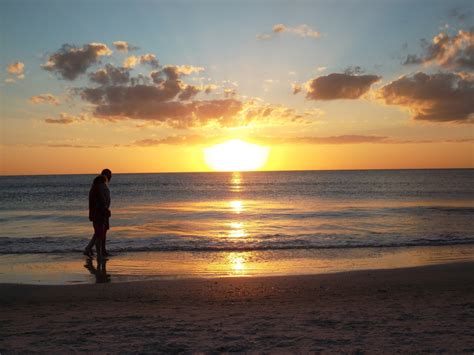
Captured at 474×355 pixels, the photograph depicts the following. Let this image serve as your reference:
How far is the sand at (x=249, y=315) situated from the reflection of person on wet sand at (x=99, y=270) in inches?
32.0

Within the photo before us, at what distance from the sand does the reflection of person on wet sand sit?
81 cm

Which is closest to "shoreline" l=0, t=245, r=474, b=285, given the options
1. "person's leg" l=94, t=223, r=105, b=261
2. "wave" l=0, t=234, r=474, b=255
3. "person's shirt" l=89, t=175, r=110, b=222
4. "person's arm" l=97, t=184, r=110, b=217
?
"person's leg" l=94, t=223, r=105, b=261

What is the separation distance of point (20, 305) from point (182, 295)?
2653 mm

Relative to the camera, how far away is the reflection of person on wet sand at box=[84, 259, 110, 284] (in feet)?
30.0

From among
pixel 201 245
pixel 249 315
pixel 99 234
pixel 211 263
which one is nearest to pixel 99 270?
pixel 99 234

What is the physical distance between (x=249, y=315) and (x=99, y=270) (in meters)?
5.40

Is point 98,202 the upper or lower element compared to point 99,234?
upper

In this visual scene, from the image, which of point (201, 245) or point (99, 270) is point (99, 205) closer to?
point (99, 270)

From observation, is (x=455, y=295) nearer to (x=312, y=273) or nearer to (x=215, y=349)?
(x=312, y=273)

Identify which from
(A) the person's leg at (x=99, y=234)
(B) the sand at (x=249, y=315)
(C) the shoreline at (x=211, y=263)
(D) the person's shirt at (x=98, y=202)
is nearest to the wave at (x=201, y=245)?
(C) the shoreline at (x=211, y=263)

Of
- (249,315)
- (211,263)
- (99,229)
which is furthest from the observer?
(211,263)

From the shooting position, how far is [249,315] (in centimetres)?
604

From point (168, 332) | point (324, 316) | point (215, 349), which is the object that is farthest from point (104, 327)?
point (324, 316)

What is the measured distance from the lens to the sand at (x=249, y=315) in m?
4.74
